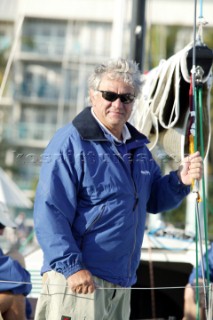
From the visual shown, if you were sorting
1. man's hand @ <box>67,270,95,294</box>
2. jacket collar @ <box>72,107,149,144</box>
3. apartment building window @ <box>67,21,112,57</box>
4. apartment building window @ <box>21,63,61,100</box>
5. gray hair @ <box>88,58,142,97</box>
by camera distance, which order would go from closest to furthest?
1. man's hand @ <box>67,270,95,294</box>
2. jacket collar @ <box>72,107,149,144</box>
3. gray hair @ <box>88,58,142,97</box>
4. apartment building window @ <box>67,21,112,57</box>
5. apartment building window @ <box>21,63,61,100</box>

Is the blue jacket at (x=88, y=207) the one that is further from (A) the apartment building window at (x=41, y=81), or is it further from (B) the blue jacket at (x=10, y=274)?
(A) the apartment building window at (x=41, y=81)

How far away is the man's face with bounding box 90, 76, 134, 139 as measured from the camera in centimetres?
385

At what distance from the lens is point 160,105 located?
18.6 feet

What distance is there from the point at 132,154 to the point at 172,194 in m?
0.30

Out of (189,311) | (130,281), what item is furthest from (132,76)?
(189,311)

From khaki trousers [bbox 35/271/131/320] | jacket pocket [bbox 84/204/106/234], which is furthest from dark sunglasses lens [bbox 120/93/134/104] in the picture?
khaki trousers [bbox 35/271/131/320]

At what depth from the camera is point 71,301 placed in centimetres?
366

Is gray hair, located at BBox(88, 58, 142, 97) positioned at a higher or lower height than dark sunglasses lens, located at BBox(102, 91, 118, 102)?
higher

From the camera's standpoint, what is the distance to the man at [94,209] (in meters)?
3.59

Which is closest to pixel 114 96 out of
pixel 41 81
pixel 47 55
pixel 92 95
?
pixel 92 95

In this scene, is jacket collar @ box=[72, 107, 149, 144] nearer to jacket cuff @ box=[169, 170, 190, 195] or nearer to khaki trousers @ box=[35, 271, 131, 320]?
jacket cuff @ box=[169, 170, 190, 195]

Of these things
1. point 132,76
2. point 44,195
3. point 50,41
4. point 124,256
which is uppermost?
point 50,41

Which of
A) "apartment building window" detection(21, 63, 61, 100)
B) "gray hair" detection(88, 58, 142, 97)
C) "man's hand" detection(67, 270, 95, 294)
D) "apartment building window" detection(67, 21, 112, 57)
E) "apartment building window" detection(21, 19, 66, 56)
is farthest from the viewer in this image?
"apartment building window" detection(21, 63, 61, 100)

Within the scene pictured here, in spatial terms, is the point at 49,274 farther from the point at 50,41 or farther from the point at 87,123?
the point at 50,41
